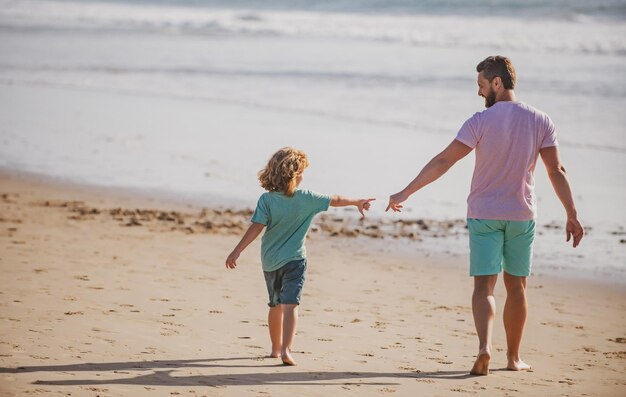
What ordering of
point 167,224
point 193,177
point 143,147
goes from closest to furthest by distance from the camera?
point 167,224
point 193,177
point 143,147

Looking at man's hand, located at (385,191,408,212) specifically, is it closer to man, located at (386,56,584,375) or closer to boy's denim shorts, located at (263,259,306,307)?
man, located at (386,56,584,375)

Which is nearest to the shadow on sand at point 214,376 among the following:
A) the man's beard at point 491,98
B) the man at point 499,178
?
the man at point 499,178

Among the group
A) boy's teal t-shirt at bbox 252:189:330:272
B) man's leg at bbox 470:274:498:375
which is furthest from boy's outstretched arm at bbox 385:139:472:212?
man's leg at bbox 470:274:498:375

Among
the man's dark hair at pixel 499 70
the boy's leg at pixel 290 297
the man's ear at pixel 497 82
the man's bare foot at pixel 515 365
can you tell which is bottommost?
the man's bare foot at pixel 515 365

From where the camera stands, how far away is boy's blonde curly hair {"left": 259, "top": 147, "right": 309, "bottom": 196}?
5492mm

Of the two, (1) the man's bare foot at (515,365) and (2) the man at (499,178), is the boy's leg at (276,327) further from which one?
(1) the man's bare foot at (515,365)

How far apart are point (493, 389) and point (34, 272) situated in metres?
3.74

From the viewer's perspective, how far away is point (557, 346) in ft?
21.0

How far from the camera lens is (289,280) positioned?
5625 mm

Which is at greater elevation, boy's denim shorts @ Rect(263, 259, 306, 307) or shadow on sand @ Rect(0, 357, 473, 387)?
boy's denim shorts @ Rect(263, 259, 306, 307)

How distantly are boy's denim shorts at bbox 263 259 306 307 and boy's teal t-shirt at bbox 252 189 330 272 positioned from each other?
35 mm

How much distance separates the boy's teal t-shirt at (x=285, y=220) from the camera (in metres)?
5.57

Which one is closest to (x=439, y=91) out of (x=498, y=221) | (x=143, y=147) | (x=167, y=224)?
(x=143, y=147)

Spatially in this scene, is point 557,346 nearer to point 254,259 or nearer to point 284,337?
point 284,337
